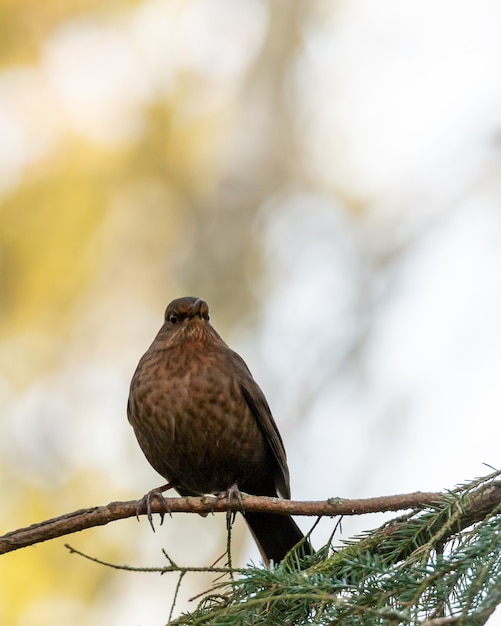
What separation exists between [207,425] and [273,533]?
542 millimetres

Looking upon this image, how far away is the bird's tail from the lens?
3.82 meters

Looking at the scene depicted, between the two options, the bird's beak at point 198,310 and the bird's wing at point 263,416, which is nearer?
the bird's wing at point 263,416

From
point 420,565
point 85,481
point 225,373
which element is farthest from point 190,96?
point 420,565

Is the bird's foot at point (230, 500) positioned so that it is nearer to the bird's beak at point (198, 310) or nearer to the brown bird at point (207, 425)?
the brown bird at point (207, 425)

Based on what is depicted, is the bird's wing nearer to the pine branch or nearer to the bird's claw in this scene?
the bird's claw

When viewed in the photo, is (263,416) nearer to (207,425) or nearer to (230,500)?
(207,425)

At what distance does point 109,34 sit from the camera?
8.30 m

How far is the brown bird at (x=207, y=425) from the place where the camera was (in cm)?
379

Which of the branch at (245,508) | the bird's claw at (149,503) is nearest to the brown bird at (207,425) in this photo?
the bird's claw at (149,503)

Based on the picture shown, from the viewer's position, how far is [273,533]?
3859 millimetres

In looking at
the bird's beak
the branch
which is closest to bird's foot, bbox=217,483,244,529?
the branch

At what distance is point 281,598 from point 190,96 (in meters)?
6.88

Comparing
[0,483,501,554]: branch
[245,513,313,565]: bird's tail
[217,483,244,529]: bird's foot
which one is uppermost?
[245,513,313,565]: bird's tail

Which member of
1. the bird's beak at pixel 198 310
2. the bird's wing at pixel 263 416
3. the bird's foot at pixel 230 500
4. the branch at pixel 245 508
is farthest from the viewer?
the bird's beak at pixel 198 310
